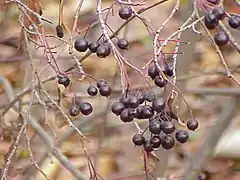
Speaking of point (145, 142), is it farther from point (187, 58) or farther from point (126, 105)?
point (187, 58)

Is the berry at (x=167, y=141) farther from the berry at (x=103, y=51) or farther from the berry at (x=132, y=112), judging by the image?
the berry at (x=103, y=51)

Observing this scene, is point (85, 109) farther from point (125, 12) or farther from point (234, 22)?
point (234, 22)

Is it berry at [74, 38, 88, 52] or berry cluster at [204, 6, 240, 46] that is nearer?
berry cluster at [204, 6, 240, 46]

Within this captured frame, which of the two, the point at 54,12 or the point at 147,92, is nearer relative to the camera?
the point at 147,92

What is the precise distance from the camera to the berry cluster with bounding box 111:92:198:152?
4.79 feet

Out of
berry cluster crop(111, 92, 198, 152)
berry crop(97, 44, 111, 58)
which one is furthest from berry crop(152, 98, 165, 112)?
berry crop(97, 44, 111, 58)

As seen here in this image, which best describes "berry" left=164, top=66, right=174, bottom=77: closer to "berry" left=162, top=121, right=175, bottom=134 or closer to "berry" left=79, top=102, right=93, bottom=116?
"berry" left=162, top=121, right=175, bottom=134

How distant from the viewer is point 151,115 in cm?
149

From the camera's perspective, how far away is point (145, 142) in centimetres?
153

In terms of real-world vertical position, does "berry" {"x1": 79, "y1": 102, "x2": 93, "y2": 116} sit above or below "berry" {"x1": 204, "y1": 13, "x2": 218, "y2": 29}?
below

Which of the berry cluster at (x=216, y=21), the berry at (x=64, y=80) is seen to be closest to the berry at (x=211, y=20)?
the berry cluster at (x=216, y=21)

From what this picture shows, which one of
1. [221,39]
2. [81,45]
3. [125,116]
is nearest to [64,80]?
[81,45]

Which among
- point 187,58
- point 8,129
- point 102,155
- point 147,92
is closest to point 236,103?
point 187,58

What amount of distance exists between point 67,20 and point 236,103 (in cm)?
189
